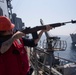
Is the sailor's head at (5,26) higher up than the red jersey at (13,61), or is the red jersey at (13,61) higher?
the sailor's head at (5,26)

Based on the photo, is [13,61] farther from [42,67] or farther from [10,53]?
[42,67]

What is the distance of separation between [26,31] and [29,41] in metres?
0.14

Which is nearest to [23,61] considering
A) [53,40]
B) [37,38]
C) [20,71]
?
[20,71]

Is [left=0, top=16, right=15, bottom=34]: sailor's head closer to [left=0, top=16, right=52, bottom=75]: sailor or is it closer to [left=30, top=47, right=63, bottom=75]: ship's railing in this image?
[left=0, top=16, right=52, bottom=75]: sailor

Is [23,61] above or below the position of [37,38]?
below

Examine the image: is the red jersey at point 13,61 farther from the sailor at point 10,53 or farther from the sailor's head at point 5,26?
the sailor's head at point 5,26

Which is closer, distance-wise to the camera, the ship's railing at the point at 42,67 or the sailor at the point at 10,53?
the sailor at the point at 10,53

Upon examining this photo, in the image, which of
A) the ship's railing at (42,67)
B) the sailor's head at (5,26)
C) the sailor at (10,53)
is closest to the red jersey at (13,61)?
the sailor at (10,53)

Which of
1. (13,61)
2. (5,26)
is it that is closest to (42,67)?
(13,61)

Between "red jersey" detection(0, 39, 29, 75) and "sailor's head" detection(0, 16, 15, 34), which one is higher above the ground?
"sailor's head" detection(0, 16, 15, 34)

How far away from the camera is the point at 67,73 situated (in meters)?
8.61

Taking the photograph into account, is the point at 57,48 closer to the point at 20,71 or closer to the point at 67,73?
the point at 67,73

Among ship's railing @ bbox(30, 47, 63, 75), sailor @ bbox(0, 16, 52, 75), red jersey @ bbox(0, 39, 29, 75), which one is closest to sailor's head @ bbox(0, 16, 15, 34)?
sailor @ bbox(0, 16, 52, 75)

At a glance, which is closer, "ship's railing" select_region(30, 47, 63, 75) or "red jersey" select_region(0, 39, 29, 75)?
"red jersey" select_region(0, 39, 29, 75)
